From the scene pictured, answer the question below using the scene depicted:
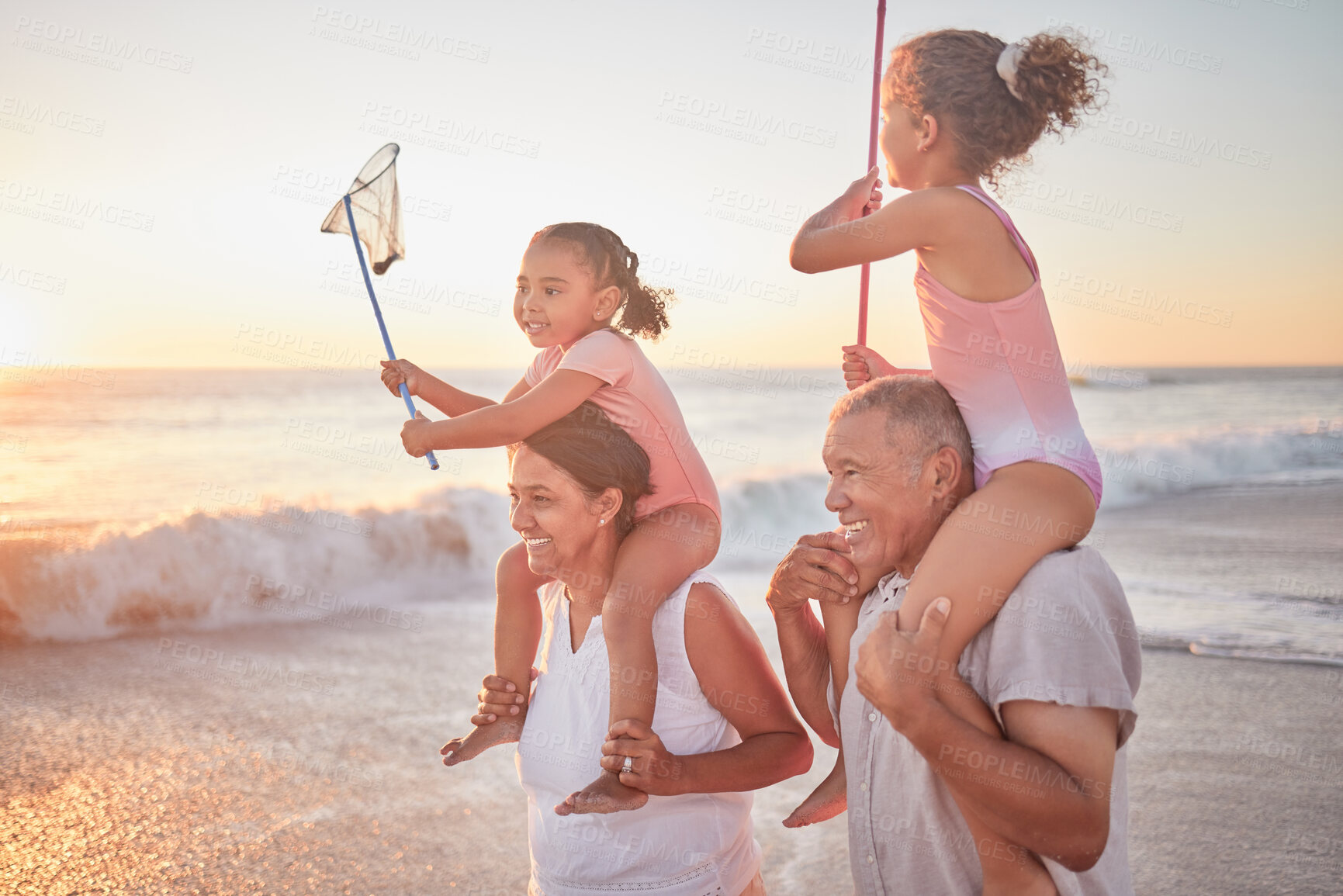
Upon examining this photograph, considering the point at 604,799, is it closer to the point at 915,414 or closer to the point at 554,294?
the point at 915,414

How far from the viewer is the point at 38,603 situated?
22.5ft

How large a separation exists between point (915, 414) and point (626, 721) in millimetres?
928

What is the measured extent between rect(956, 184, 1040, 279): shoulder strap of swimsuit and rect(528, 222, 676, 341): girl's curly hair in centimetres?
114

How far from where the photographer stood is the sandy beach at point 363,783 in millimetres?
3826

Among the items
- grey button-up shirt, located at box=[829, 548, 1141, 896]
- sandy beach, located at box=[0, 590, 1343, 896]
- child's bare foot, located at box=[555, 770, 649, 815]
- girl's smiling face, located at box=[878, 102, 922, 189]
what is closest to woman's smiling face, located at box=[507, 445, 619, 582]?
child's bare foot, located at box=[555, 770, 649, 815]

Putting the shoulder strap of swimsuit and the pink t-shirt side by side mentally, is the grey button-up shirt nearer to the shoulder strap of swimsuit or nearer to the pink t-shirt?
the shoulder strap of swimsuit

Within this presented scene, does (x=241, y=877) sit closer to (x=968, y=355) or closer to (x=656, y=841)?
(x=656, y=841)

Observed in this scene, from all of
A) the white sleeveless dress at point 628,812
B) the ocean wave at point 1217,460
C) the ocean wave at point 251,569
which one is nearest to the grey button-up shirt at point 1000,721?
the white sleeveless dress at point 628,812

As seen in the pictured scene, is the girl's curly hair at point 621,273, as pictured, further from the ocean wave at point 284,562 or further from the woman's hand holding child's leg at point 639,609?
the ocean wave at point 284,562

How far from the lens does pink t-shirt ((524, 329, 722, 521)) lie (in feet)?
8.82

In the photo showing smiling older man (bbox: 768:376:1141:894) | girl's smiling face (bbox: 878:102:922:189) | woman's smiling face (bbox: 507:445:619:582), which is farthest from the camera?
woman's smiling face (bbox: 507:445:619:582)

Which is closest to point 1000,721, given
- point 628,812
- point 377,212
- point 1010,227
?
point 628,812

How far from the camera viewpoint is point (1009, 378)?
6.78 feet

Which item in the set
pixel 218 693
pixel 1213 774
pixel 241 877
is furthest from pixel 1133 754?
pixel 218 693
